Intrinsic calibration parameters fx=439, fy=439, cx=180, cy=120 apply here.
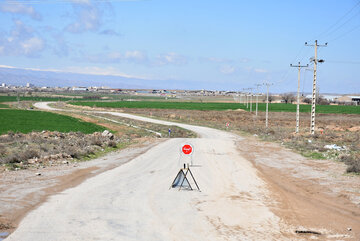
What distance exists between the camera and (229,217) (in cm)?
1416

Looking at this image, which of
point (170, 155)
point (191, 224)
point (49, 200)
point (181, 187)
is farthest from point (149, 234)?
point (170, 155)

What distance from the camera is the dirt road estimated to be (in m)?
12.1

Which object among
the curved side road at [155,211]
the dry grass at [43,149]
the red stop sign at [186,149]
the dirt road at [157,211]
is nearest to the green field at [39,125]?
the dry grass at [43,149]

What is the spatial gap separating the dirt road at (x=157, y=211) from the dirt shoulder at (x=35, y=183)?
471 mm

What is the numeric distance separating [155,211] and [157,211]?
0.07m

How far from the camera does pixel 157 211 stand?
47.9 ft

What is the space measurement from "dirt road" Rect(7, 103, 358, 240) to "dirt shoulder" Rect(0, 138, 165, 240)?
1.54ft

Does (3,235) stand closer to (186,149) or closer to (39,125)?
(186,149)

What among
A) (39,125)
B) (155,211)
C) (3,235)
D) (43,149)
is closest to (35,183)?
(155,211)

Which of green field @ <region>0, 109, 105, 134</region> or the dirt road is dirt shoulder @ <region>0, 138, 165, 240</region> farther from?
green field @ <region>0, 109, 105, 134</region>

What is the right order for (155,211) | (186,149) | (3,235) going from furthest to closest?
(186,149) → (155,211) → (3,235)

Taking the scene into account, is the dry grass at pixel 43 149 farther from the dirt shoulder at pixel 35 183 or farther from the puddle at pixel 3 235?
the puddle at pixel 3 235

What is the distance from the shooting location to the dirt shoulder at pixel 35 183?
14082 millimetres

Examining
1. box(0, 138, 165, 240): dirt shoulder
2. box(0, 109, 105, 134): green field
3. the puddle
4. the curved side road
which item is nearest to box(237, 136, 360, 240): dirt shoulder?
the curved side road
